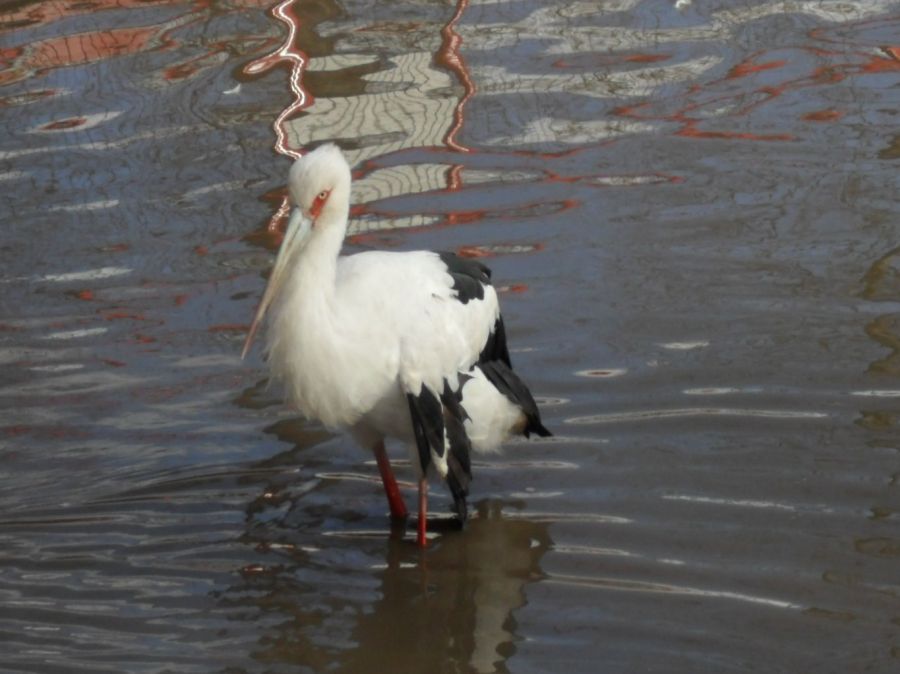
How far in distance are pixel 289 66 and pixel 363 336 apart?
220 inches

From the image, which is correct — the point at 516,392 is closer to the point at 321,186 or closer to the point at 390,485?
the point at 390,485

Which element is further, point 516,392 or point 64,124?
point 64,124

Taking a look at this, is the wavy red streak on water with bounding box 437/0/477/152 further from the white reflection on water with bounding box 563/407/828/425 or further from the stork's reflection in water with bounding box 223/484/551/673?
the stork's reflection in water with bounding box 223/484/551/673

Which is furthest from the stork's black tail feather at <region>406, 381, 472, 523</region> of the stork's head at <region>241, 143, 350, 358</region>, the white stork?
the stork's head at <region>241, 143, 350, 358</region>

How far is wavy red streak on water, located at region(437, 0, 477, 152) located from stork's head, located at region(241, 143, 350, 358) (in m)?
3.76

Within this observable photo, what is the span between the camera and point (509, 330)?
22.1 feet

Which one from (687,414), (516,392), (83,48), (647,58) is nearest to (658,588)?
(516,392)

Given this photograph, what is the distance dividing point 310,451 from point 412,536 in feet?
2.38

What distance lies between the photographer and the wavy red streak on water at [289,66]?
905 centimetres

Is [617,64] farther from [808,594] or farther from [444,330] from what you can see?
[808,594]

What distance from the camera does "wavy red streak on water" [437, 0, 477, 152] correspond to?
9.08 m

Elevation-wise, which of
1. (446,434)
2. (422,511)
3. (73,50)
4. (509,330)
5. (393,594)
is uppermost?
(73,50)

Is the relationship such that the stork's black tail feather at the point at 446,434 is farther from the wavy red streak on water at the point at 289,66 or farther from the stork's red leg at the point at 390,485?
the wavy red streak on water at the point at 289,66

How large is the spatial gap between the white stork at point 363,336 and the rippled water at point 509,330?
0.48 metres
